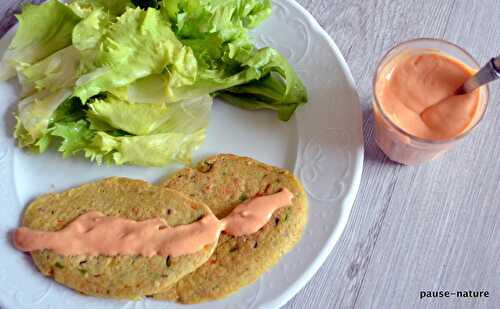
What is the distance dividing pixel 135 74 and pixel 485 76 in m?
1.19

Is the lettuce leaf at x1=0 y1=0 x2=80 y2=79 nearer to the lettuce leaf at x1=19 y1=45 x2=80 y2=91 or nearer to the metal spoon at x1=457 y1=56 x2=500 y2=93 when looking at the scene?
the lettuce leaf at x1=19 y1=45 x2=80 y2=91

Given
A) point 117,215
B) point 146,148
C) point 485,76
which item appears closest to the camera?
point 485,76

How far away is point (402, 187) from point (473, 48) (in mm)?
735

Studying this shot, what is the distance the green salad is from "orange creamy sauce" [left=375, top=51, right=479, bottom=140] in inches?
13.4

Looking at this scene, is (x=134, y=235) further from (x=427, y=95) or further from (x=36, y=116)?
(x=427, y=95)

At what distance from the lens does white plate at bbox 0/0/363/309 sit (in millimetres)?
1748

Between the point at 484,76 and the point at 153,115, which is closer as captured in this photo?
the point at 484,76

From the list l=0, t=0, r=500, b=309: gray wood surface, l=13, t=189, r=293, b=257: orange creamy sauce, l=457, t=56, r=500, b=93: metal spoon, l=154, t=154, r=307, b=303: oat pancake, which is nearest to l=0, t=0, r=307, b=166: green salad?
l=154, t=154, r=307, b=303: oat pancake

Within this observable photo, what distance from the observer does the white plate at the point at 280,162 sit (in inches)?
68.8

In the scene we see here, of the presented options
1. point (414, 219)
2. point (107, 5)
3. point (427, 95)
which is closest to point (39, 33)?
point (107, 5)

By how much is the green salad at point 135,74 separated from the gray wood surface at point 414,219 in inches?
16.3

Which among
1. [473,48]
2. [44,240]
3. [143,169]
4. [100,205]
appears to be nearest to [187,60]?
[143,169]

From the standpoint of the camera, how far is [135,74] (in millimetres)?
Result: 1863

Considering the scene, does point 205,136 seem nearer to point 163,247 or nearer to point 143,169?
point 143,169
